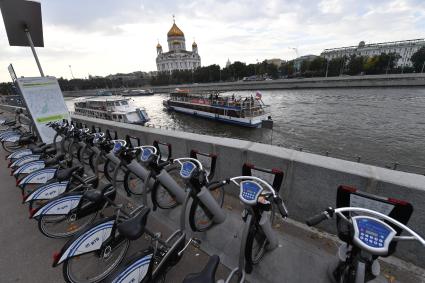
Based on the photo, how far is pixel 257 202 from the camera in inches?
79.6

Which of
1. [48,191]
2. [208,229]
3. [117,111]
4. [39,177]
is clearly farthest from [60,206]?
[117,111]

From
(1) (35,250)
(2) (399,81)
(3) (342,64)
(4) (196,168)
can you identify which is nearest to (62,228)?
(1) (35,250)

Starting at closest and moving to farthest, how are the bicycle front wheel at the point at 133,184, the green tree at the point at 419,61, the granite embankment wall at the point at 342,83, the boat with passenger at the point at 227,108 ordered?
the bicycle front wheel at the point at 133,184
the boat with passenger at the point at 227,108
the granite embankment wall at the point at 342,83
the green tree at the point at 419,61

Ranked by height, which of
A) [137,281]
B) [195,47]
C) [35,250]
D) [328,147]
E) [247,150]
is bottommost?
[328,147]

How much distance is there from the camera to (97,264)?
263 cm

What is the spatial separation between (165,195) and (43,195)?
1.91 meters

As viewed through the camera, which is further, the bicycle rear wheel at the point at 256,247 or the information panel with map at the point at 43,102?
the information panel with map at the point at 43,102

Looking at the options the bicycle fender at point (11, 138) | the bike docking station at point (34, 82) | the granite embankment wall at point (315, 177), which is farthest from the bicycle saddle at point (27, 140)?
the granite embankment wall at point (315, 177)

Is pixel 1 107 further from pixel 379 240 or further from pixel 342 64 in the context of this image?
pixel 342 64

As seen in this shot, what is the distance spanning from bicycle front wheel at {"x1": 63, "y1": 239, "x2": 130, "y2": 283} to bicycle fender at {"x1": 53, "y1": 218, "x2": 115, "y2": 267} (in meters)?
0.21

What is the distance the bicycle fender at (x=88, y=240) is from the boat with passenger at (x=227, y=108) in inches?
849

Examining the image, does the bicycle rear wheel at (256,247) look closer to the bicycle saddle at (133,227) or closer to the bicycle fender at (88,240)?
the bicycle saddle at (133,227)

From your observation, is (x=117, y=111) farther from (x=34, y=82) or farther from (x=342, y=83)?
(x=342, y=83)

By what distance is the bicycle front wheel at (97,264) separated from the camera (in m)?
2.45
